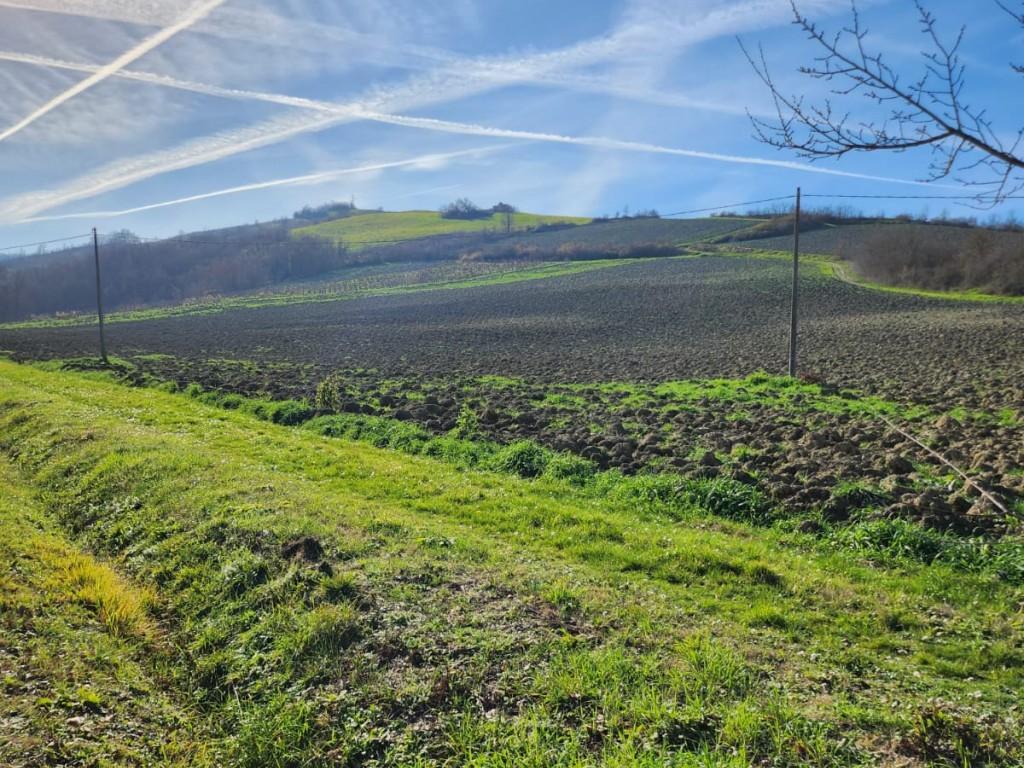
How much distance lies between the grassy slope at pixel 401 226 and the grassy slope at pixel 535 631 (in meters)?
111

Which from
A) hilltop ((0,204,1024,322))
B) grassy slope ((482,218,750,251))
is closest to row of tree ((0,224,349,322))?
hilltop ((0,204,1024,322))

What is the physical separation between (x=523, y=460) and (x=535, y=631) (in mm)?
6290

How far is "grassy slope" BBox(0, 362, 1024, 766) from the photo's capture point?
15.1 feet

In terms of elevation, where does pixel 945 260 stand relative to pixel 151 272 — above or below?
below

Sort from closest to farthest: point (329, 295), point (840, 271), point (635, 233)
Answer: point (840, 271) → point (329, 295) → point (635, 233)

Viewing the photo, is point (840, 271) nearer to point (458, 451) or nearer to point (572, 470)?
point (458, 451)

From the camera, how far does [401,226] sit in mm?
132125

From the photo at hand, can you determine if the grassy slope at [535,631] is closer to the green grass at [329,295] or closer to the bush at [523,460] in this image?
the bush at [523,460]

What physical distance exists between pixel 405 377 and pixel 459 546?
16.6 m

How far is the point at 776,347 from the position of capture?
2997 cm

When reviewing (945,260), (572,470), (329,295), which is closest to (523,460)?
(572,470)

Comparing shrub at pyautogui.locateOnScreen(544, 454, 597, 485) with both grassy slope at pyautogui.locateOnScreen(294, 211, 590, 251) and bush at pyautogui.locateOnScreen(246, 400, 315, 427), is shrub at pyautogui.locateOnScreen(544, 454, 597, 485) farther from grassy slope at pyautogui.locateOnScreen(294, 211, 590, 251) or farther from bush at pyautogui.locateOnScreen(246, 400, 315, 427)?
grassy slope at pyautogui.locateOnScreen(294, 211, 590, 251)

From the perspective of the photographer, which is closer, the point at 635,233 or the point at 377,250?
the point at 635,233

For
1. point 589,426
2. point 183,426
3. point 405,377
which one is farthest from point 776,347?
point 183,426
